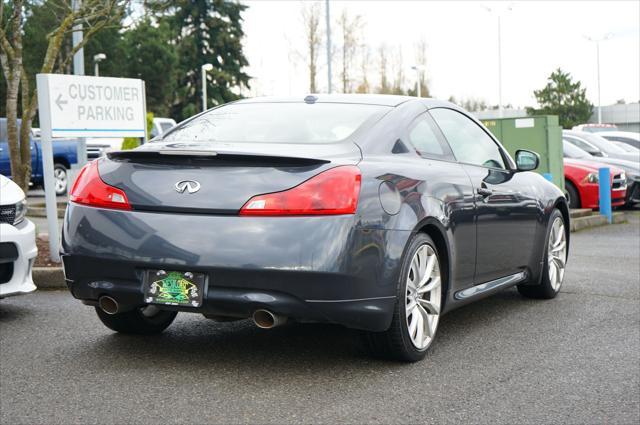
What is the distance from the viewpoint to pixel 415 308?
4977mm

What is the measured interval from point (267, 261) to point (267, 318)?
→ 31cm

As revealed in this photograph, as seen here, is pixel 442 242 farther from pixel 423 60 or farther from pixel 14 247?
pixel 423 60

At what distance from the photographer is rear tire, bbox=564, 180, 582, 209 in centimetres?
1611

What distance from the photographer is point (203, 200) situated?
4.48 m

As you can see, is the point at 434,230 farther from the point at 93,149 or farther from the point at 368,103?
the point at 93,149

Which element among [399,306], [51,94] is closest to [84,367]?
[399,306]

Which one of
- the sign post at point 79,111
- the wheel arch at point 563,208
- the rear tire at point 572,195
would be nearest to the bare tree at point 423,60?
the rear tire at point 572,195

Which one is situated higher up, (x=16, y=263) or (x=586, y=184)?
(x=586, y=184)

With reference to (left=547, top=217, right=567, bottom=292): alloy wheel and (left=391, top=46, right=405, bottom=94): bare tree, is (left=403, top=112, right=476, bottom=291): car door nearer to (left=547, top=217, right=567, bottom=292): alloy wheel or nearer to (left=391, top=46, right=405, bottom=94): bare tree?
(left=547, top=217, right=567, bottom=292): alloy wheel

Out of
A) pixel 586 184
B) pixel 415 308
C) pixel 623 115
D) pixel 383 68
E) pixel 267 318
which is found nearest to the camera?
pixel 267 318

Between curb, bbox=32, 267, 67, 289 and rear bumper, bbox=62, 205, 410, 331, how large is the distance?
118 inches

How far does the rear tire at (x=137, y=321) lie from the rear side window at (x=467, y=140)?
2.06m

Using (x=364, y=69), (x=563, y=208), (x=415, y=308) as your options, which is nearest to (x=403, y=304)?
(x=415, y=308)

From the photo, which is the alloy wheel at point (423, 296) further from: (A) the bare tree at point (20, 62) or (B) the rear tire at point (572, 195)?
(B) the rear tire at point (572, 195)
